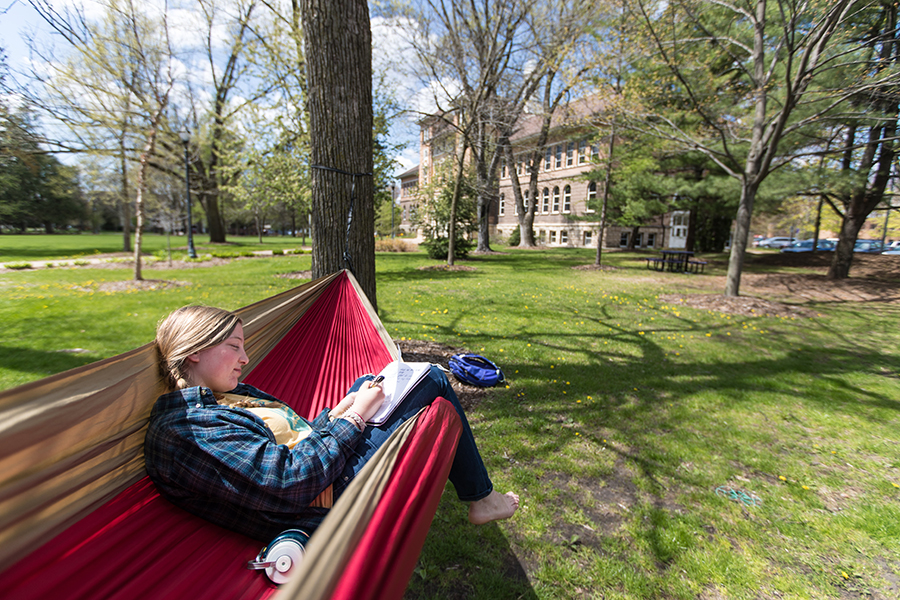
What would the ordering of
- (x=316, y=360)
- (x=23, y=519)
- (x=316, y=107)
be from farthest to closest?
(x=316, y=107) < (x=316, y=360) < (x=23, y=519)

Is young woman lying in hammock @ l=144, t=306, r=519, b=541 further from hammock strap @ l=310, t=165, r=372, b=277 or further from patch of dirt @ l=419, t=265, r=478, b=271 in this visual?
patch of dirt @ l=419, t=265, r=478, b=271

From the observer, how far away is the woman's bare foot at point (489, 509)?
182 centimetres

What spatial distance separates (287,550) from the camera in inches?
46.4

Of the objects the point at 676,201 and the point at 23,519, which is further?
the point at 676,201

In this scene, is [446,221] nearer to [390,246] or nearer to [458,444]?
[390,246]

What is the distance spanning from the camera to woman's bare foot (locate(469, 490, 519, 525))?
1819mm

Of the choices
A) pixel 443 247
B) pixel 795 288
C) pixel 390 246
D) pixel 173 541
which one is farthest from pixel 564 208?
pixel 173 541

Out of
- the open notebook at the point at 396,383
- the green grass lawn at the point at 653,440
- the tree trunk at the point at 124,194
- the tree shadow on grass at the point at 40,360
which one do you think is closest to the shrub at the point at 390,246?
A: the tree trunk at the point at 124,194

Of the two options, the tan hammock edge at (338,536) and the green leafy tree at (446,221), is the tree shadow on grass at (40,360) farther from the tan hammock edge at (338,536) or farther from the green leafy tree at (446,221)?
the green leafy tree at (446,221)

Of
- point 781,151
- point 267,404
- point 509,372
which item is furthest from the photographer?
point 781,151

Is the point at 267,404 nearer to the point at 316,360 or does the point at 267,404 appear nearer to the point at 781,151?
the point at 316,360

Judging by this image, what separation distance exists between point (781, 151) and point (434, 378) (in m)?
12.4

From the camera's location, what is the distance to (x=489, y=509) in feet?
6.00

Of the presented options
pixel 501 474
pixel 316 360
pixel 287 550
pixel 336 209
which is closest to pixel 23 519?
pixel 287 550
